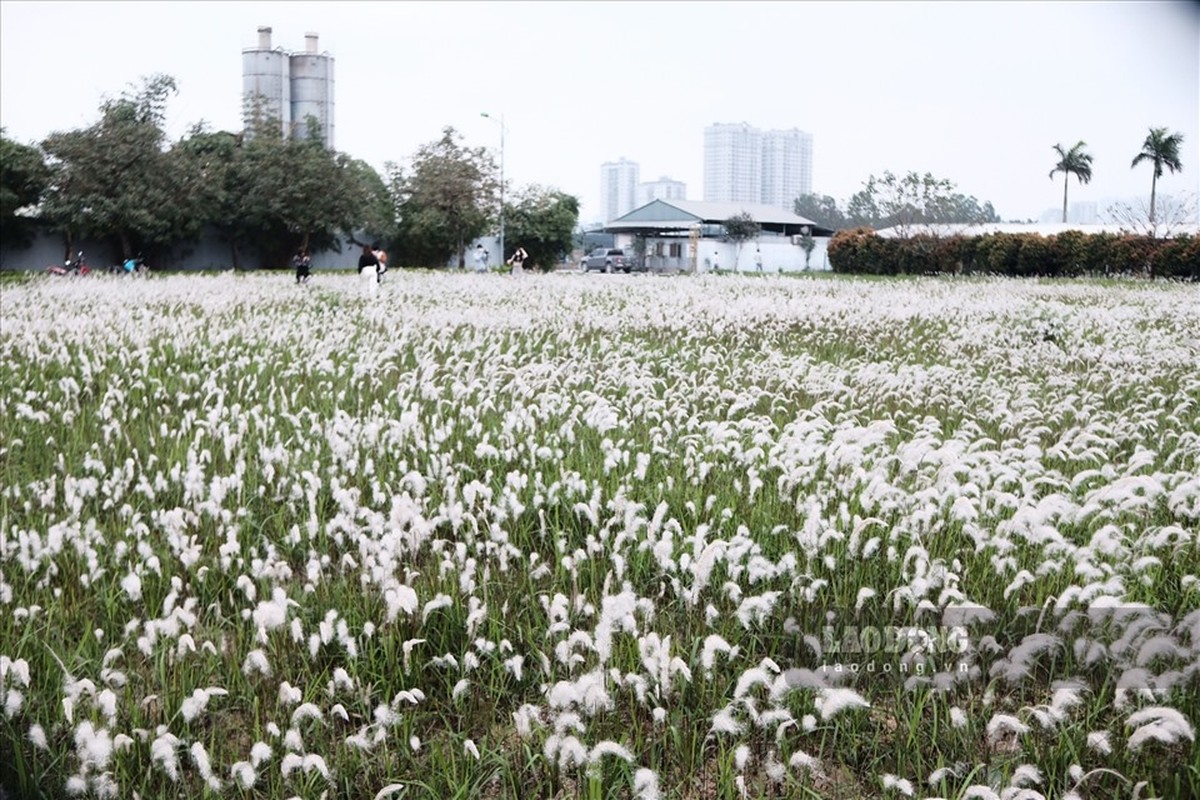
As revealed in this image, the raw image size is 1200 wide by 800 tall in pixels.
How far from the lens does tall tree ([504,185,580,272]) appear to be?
63656 mm

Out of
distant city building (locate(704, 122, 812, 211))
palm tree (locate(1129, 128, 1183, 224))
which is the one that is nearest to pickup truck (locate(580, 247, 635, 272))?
distant city building (locate(704, 122, 812, 211))

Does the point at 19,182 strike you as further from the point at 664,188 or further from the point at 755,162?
the point at 664,188

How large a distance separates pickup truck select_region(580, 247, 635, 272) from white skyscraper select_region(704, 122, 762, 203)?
31.8ft

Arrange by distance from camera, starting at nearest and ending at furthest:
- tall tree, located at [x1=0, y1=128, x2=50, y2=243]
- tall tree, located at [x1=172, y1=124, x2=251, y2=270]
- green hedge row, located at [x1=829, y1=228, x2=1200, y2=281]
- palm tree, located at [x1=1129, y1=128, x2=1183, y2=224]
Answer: palm tree, located at [x1=1129, y1=128, x2=1183, y2=224]
green hedge row, located at [x1=829, y1=228, x2=1200, y2=281]
tall tree, located at [x1=0, y1=128, x2=50, y2=243]
tall tree, located at [x1=172, y1=124, x2=251, y2=270]

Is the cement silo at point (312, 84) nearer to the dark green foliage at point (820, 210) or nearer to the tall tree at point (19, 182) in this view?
the tall tree at point (19, 182)

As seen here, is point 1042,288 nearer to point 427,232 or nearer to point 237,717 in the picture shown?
point 237,717

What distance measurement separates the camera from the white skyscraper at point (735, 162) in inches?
2822

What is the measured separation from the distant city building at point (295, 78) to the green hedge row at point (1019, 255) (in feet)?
119

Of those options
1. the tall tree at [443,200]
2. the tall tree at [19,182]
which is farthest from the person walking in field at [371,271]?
the tall tree at [443,200]

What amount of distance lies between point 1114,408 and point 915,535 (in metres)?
5.11

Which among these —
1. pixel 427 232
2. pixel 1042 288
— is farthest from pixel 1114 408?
pixel 427 232

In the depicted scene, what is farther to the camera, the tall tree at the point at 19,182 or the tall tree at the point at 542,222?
the tall tree at the point at 542,222

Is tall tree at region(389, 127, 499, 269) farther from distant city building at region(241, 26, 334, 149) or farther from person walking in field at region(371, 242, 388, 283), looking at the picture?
person walking in field at region(371, 242, 388, 283)

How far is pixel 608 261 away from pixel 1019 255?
25.9 meters
